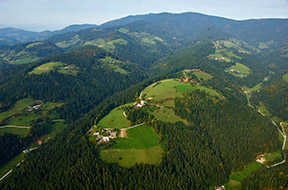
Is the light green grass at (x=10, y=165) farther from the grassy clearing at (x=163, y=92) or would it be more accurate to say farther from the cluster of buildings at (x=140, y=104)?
the grassy clearing at (x=163, y=92)

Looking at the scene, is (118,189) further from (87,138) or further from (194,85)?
(194,85)

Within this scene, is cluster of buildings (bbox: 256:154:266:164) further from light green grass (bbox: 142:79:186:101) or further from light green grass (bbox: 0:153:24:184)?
light green grass (bbox: 0:153:24:184)

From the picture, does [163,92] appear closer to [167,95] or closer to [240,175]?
[167,95]

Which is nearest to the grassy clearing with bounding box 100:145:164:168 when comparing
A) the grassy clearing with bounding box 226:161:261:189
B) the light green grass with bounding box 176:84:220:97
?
the grassy clearing with bounding box 226:161:261:189

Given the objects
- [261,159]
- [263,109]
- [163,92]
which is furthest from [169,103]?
[263,109]

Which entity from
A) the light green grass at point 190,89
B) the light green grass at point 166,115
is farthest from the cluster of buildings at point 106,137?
the light green grass at point 190,89

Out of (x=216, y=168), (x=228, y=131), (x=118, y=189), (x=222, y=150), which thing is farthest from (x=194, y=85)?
(x=118, y=189)
